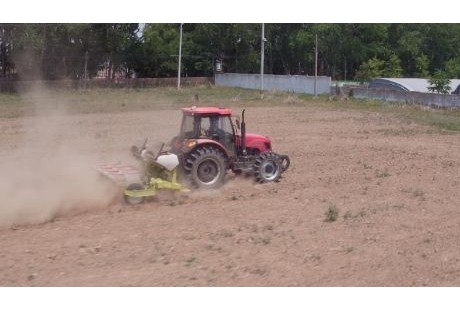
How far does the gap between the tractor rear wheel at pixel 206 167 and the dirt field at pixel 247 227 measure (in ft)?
0.95

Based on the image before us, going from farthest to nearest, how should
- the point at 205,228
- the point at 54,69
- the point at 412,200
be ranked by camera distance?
the point at 54,69
the point at 412,200
the point at 205,228

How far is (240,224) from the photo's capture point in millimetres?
8836

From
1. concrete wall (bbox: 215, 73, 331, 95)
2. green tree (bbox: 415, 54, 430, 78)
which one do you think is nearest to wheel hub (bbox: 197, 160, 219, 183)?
concrete wall (bbox: 215, 73, 331, 95)

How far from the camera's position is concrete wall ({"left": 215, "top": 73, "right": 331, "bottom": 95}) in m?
47.5

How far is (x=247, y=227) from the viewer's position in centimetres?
867

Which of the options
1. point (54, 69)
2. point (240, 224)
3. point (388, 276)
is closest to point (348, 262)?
point (388, 276)

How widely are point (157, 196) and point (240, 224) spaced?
2303 millimetres

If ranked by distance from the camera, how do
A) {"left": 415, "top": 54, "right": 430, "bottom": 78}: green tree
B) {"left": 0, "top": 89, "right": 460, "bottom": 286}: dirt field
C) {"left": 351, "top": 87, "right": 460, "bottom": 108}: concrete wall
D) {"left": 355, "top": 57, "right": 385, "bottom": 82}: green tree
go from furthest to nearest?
{"left": 415, "top": 54, "right": 430, "bottom": 78}: green tree, {"left": 355, "top": 57, "right": 385, "bottom": 82}: green tree, {"left": 351, "top": 87, "right": 460, "bottom": 108}: concrete wall, {"left": 0, "top": 89, "right": 460, "bottom": 286}: dirt field

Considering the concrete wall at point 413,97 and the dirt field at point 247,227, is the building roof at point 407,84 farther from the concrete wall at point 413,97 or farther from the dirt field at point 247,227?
the dirt field at point 247,227

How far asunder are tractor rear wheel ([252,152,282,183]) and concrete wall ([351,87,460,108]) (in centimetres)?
2304

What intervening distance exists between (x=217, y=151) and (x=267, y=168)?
4.11 feet

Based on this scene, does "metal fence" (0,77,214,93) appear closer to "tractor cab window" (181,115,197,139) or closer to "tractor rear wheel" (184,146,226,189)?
"tractor cab window" (181,115,197,139)

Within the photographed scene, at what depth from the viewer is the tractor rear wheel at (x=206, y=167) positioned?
35.8 feet

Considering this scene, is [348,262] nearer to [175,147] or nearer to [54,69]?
[175,147]
